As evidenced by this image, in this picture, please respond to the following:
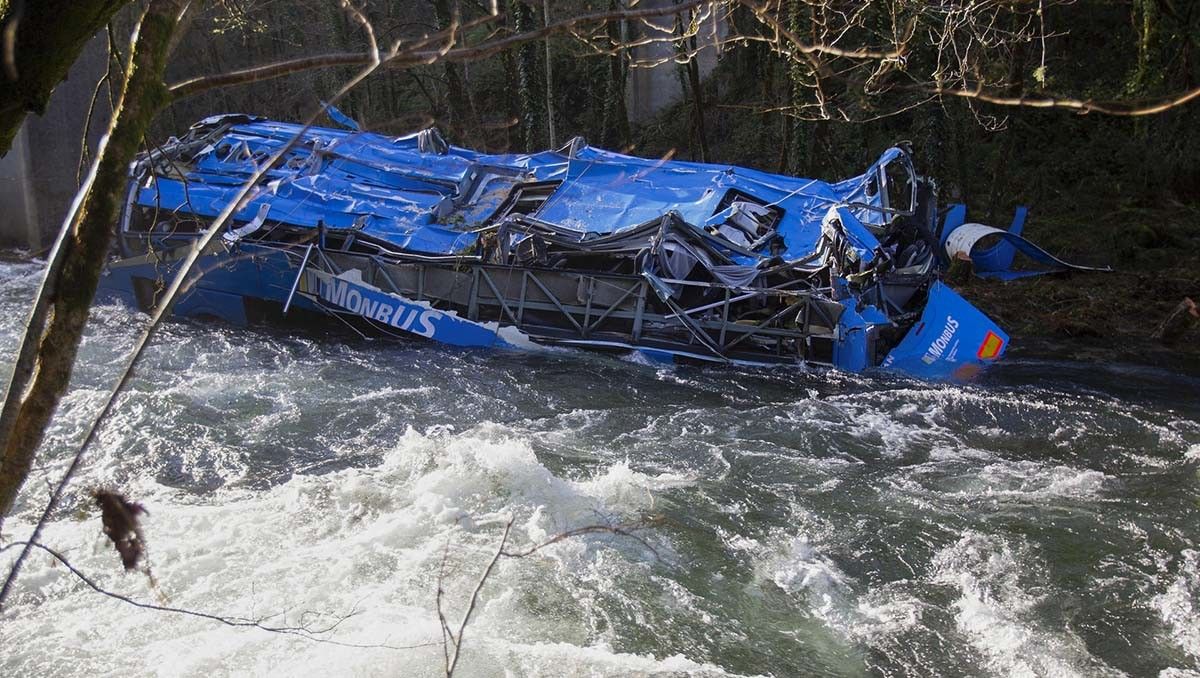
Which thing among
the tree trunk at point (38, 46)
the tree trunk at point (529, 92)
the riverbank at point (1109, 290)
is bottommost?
the riverbank at point (1109, 290)

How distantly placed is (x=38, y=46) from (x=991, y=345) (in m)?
12.9

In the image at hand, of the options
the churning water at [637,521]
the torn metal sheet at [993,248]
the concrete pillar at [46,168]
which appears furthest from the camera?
the concrete pillar at [46,168]

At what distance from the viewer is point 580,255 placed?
46.6 feet

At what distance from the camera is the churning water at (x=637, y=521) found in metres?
6.30

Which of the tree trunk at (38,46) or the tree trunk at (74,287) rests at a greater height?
the tree trunk at (38,46)

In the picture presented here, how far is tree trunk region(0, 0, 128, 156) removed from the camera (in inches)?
86.3

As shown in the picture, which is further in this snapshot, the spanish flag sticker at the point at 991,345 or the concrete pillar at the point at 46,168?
the concrete pillar at the point at 46,168

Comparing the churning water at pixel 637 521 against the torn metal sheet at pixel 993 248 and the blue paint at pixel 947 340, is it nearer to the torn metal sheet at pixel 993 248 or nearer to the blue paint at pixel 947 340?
the blue paint at pixel 947 340

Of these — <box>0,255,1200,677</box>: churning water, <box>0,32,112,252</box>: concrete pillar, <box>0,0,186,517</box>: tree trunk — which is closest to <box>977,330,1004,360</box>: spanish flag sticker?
<box>0,255,1200,677</box>: churning water

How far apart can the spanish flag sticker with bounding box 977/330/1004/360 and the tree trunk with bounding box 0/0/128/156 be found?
1272cm

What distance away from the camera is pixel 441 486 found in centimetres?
870

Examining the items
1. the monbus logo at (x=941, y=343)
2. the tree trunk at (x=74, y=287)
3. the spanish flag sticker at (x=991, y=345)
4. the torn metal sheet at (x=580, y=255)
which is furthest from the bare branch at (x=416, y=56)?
the spanish flag sticker at (x=991, y=345)

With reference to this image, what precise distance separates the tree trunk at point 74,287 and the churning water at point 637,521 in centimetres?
290

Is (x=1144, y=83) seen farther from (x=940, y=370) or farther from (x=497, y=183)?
(x=497, y=183)
